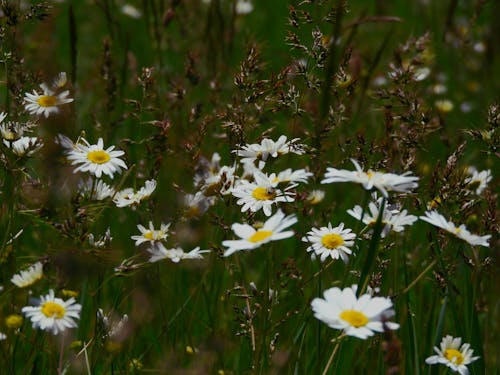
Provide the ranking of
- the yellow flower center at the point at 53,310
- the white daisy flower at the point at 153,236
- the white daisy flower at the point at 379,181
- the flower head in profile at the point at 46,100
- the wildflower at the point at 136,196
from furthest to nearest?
1. the flower head in profile at the point at 46,100
2. the wildflower at the point at 136,196
3. the white daisy flower at the point at 153,236
4. the yellow flower center at the point at 53,310
5. the white daisy flower at the point at 379,181

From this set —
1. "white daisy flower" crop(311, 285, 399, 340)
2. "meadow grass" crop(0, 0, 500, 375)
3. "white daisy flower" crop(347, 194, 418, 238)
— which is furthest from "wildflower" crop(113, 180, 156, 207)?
"white daisy flower" crop(311, 285, 399, 340)

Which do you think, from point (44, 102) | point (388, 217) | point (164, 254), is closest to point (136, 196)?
point (164, 254)

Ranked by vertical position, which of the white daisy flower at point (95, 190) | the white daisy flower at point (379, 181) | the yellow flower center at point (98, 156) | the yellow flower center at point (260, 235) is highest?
the yellow flower center at point (98, 156)

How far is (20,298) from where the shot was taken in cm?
191

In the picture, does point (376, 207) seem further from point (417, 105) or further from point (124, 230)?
point (124, 230)

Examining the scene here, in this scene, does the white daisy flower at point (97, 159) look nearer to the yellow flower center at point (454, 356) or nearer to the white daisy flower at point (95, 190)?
the white daisy flower at point (95, 190)

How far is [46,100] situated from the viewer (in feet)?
6.86

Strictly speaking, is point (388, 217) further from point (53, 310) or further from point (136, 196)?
point (53, 310)

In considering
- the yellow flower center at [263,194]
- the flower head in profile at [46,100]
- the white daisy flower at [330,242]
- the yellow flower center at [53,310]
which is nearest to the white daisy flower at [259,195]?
the yellow flower center at [263,194]

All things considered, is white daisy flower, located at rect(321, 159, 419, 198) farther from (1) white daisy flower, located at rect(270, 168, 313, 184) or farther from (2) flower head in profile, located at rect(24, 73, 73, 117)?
(2) flower head in profile, located at rect(24, 73, 73, 117)

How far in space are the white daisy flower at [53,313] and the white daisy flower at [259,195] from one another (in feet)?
1.44

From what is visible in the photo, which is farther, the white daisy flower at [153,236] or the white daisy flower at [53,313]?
the white daisy flower at [153,236]

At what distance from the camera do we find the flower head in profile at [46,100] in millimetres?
2041

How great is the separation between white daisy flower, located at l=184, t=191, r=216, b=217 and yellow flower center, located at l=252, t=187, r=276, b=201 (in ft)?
0.81
